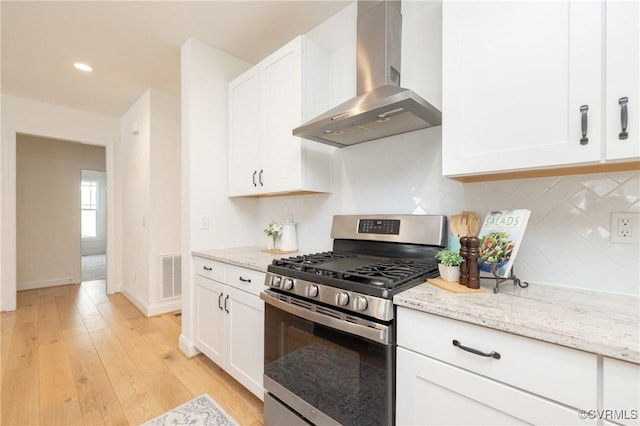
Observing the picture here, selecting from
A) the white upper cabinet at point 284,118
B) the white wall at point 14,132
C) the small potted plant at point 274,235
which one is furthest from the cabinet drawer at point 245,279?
the white wall at point 14,132

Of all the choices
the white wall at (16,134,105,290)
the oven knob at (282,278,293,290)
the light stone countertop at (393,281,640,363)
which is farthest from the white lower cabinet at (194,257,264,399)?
the white wall at (16,134,105,290)

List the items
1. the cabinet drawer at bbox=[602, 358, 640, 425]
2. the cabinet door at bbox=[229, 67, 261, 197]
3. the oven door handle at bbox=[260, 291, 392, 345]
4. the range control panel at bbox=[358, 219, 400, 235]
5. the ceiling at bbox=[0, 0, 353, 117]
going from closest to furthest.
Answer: the cabinet drawer at bbox=[602, 358, 640, 425], the oven door handle at bbox=[260, 291, 392, 345], the range control panel at bbox=[358, 219, 400, 235], the ceiling at bbox=[0, 0, 353, 117], the cabinet door at bbox=[229, 67, 261, 197]

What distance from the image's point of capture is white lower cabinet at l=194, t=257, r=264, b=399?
5.70 feet

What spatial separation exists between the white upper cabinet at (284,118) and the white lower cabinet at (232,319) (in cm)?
66

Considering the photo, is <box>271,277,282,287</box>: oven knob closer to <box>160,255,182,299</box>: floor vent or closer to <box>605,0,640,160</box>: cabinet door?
<box>605,0,640,160</box>: cabinet door

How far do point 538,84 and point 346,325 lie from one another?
112 centimetres

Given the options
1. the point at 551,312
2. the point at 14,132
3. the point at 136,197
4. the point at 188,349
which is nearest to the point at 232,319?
the point at 188,349

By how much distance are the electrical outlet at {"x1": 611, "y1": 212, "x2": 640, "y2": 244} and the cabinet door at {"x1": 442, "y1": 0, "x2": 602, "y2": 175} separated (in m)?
0.36

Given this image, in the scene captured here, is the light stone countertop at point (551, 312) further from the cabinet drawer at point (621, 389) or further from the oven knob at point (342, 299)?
the oven knob at point (342, 299)

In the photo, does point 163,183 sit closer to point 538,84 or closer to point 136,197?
point 136,197

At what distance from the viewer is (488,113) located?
1.14 m

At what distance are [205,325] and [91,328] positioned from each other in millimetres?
1663

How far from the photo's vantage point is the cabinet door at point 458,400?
2.62 feet

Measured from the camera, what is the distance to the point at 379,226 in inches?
67.6
